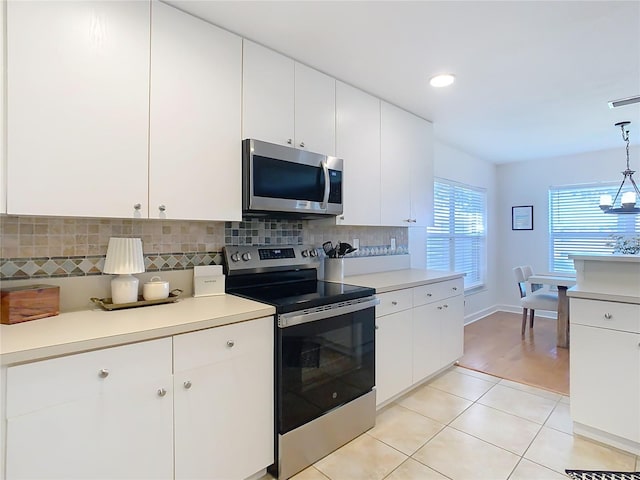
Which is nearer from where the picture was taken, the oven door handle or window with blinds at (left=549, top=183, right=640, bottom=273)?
the oven door handle

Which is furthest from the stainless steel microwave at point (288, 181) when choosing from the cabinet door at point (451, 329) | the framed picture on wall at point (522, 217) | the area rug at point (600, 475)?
the framed picture on wall at point (522, 217)

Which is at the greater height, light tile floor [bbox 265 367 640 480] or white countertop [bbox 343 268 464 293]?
white countertop [bbox 343 268 464 293]

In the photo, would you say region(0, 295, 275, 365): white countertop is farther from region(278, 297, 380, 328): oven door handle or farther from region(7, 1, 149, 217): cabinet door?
region(7, 1, 149, 217): cabinet door

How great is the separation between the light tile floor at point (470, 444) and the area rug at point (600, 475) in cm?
4

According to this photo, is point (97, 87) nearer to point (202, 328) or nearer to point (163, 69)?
point (163, 69)

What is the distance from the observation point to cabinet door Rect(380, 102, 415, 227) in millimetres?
2861

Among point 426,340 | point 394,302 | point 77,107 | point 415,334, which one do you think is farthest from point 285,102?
point 426,340

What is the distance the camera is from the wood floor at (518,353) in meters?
3.06

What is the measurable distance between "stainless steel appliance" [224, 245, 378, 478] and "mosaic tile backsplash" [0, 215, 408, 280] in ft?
0.41

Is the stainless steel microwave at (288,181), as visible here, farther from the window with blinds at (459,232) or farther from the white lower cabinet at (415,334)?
the window with blinds at (459,232)

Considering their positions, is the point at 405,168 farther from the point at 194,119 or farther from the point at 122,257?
the point at 122,257

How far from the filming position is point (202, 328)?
1.47 meters

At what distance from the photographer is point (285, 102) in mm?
2131

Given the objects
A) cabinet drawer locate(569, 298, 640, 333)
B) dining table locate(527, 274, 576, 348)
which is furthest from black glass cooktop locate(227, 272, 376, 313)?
dining table locate(527, 274, 576, 348)
